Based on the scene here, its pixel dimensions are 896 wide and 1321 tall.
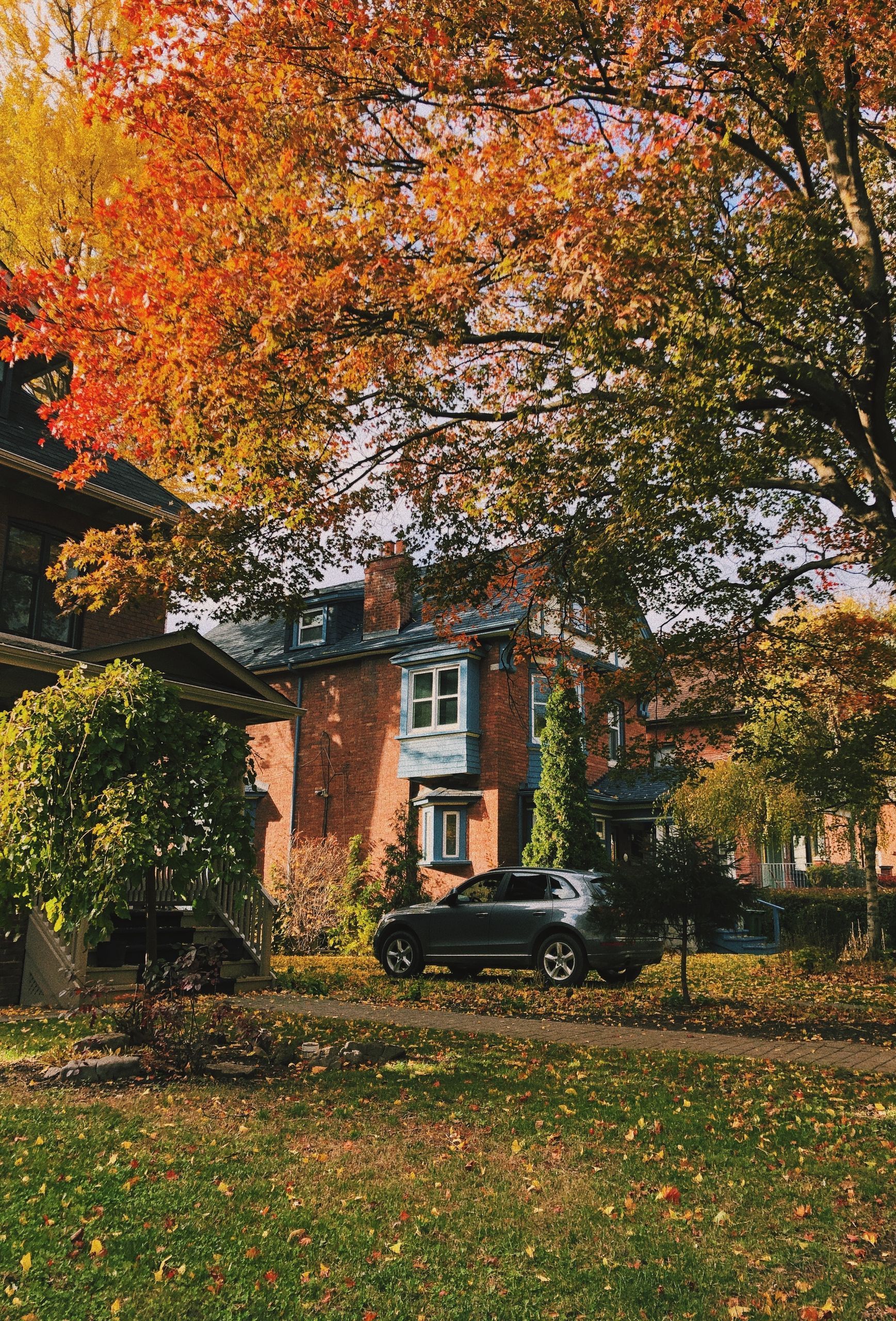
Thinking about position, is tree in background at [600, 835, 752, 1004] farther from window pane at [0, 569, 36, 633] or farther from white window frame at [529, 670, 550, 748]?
white window frame at [529, 670, 550, 748]

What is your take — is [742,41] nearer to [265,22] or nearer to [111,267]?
[265,22]

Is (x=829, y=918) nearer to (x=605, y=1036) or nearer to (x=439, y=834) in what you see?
(x=439, y=834)

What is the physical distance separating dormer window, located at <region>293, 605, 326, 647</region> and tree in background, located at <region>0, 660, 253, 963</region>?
22.1 meters

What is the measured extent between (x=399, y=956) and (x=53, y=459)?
9840 millimetres

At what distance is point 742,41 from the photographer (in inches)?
364

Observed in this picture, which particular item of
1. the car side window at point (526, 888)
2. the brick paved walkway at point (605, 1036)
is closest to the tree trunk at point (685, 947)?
the brick paved walkway at point (605, 1036)

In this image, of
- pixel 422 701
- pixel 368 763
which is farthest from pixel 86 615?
pixel 368 763

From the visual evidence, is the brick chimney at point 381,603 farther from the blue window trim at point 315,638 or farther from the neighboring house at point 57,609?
the neighboring house at point 57,609

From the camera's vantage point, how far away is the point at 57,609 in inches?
576

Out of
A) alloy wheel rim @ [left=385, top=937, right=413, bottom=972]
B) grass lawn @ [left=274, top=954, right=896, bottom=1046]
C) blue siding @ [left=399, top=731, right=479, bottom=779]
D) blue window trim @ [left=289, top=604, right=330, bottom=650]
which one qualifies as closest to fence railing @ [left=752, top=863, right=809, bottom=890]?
grass lawn @ [left=274, top=954, right=896, bottom=1046]

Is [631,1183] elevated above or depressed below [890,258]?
below

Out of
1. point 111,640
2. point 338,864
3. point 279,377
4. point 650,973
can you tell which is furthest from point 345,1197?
point 338,864

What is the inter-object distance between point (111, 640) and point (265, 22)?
9225 mm

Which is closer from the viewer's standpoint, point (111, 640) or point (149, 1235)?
point (149, 1235)
